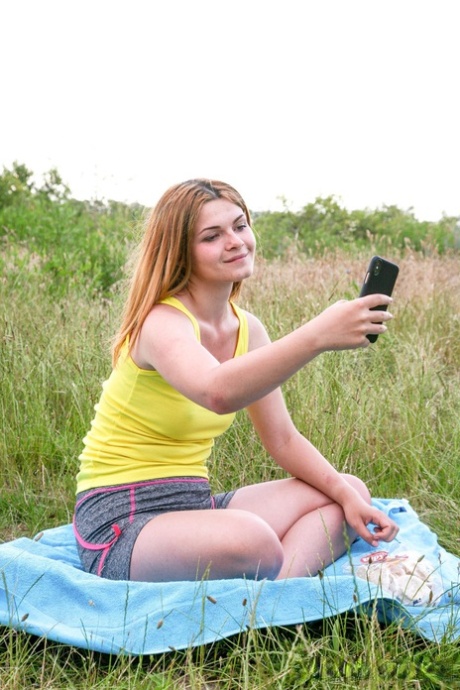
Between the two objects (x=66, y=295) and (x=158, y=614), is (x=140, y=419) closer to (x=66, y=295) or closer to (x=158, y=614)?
(x=158, y=614)

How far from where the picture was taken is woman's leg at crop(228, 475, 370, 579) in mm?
2588

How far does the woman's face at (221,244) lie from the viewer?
2.43 metres

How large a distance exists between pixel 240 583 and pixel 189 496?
404 millimetres

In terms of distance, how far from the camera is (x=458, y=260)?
6852 mm

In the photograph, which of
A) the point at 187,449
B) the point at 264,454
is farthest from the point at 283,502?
the point at 264,454

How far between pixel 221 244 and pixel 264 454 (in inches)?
45.4

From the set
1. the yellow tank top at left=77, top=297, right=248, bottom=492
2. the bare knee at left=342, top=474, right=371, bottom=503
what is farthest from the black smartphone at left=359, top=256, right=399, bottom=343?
the bare knee at left=342, top=474, right=371, bottom=503

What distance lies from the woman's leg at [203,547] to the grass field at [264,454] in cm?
23

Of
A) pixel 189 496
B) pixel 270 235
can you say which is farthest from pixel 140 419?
pixel 270 235

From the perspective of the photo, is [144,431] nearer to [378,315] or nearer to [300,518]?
[300,518]

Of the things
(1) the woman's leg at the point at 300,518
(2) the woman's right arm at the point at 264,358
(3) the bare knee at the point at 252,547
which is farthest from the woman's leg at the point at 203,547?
(2) the woman's right arm at the point at 264,358

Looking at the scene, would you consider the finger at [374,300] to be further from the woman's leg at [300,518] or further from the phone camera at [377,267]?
the woman's leg at [300,518]

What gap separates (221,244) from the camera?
2.44m

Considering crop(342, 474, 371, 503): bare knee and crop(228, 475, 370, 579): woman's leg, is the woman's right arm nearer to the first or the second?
crop(228, 475, 370, 579): woman's leg
